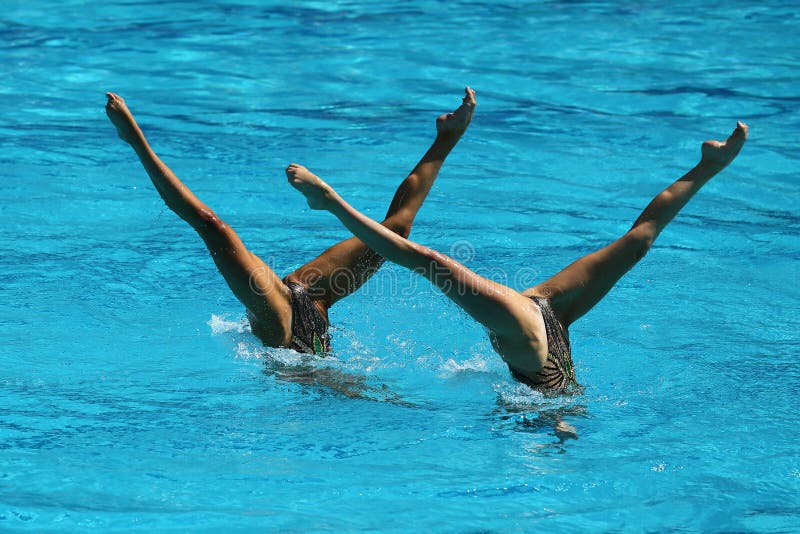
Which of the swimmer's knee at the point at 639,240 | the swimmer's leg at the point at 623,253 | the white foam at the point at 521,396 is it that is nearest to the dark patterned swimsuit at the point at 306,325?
the white foam at the point at 521,396

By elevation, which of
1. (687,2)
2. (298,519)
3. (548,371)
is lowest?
(298,519)

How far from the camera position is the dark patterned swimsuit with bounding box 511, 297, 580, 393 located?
4.26 m

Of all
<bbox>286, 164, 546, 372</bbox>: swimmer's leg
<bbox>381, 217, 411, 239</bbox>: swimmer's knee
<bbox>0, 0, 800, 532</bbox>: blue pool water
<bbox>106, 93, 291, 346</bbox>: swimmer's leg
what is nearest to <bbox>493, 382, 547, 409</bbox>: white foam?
<bbox>0, 0, 800, 532</bbox>: blue pool water

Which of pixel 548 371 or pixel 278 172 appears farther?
pixel 278 172

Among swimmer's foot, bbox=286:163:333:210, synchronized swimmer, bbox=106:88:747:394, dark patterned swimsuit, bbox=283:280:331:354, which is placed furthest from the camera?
dark patterned swimsuit, bbox=283:280:331:354

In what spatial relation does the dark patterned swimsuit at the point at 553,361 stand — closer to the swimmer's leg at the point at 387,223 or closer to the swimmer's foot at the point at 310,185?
the swimmer's leg at the point at 387,223

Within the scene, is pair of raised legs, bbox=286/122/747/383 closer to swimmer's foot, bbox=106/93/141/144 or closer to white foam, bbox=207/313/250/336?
swimmer's foot, bbox=106/93/141/144

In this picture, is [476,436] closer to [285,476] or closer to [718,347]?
[285,476]

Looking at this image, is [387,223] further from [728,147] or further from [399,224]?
[728,147]

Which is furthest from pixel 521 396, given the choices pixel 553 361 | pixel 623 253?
pixel 623 253

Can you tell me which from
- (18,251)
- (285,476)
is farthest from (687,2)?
(285,476)

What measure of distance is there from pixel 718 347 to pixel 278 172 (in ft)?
11.0

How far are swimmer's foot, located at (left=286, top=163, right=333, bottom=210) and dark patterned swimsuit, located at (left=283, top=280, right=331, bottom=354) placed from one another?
0.89 m

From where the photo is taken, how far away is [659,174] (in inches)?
291
